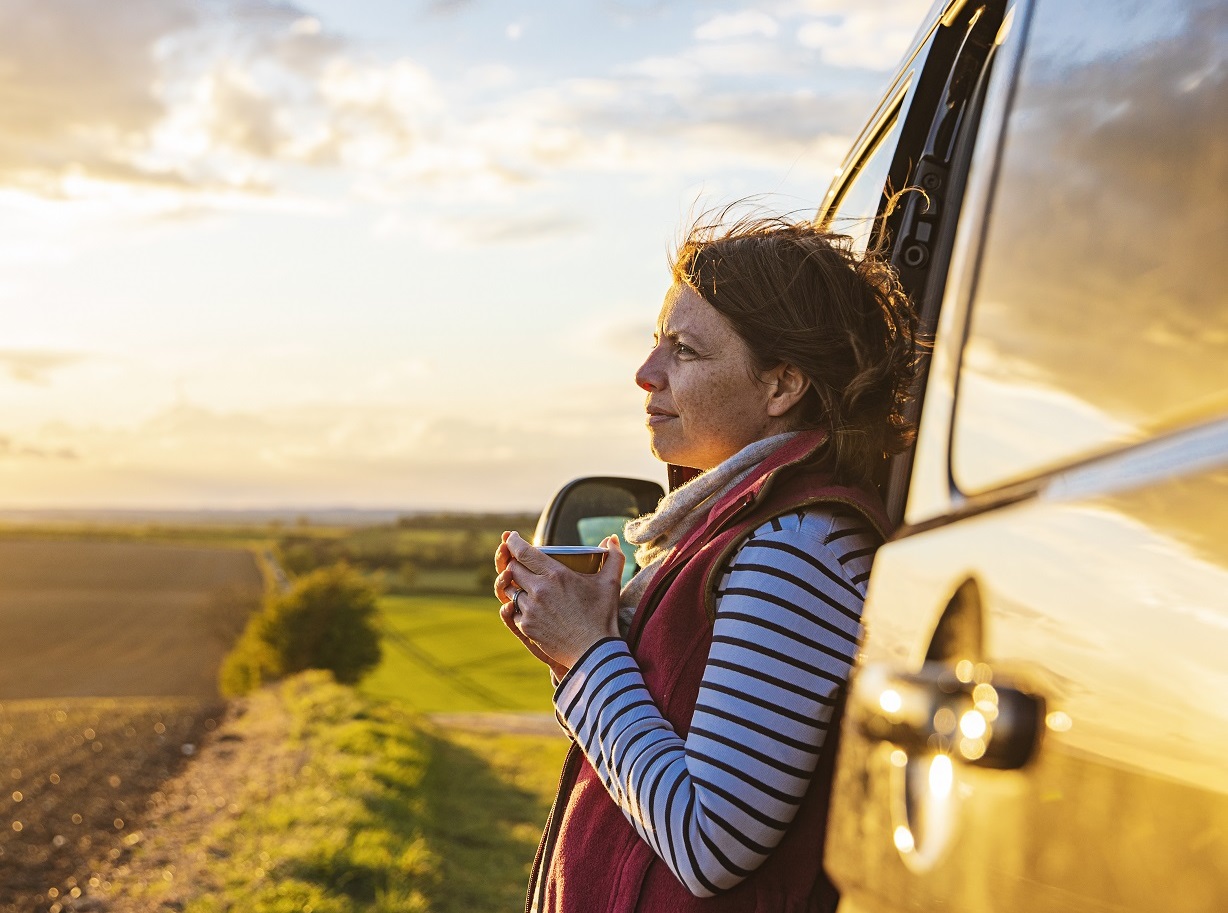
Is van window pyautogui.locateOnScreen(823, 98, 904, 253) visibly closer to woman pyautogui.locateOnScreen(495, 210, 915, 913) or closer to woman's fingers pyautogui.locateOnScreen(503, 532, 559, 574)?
woman pyautogui.locateOnScreen(495, 210, 915, 913)

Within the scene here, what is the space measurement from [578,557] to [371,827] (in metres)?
10.8

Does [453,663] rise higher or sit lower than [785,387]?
lower

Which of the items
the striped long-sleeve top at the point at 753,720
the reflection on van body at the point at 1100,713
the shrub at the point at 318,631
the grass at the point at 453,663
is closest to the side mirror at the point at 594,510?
the striped long-sleeve top at the point at 753,720

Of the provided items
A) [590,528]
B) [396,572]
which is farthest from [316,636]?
[590,528]

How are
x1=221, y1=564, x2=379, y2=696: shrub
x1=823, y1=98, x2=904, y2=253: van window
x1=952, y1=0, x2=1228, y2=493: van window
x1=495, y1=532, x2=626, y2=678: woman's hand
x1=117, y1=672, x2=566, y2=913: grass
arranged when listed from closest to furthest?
1. x1=952, y1=0, x2=1228, y2=493: van window
2. x1=495, y1=532, x2=626, y2=678: woman's hand
3. x1=823, y1=98, x2=904, y2=253: van window
4. x1=117, y1=672, x2=566, y2=913: grass
5. x1=221, y1=564, x2=379, y2=696: shrub

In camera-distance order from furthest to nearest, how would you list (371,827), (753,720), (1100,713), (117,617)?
(117,617) → (371,827) → (753,720) → (1100,713)

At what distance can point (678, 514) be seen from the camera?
1.93 m

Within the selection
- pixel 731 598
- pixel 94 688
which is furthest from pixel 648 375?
pixel 94 688

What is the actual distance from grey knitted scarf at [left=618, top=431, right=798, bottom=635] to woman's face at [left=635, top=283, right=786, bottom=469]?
43 mm

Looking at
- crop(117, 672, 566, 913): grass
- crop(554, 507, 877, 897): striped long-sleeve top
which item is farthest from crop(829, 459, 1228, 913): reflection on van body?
crop(117, 672, 566, 913): grass

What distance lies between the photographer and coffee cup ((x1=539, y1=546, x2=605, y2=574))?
1859 mm

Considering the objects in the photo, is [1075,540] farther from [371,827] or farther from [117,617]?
[117,617]

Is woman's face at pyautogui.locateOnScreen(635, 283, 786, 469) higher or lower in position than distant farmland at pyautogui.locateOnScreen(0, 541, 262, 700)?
higher

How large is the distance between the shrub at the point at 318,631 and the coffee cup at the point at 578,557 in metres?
36.6
